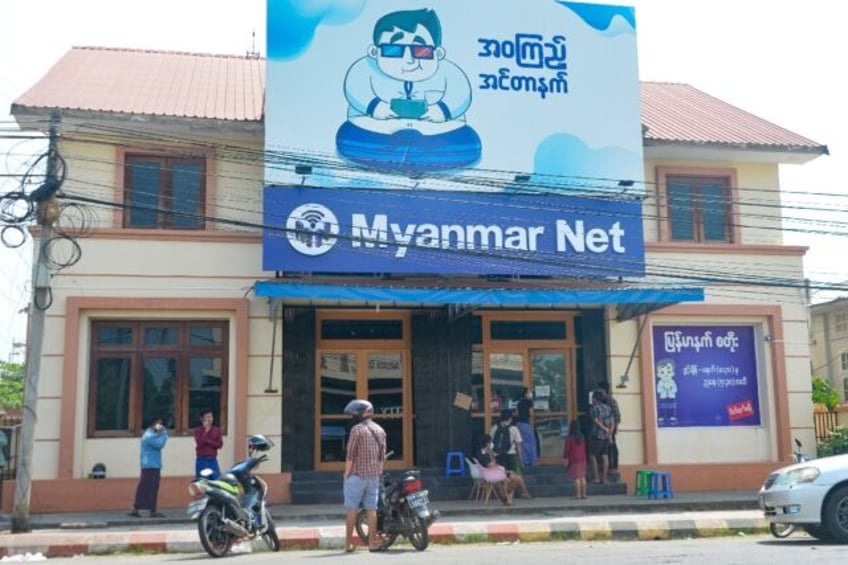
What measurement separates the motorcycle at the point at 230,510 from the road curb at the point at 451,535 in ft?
2.20

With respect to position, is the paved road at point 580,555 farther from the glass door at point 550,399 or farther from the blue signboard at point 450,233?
the glass door at point 550,399

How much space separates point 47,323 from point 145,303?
172 centimetres

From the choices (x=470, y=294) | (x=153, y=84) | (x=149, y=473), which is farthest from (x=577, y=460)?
(x=153, y=84)

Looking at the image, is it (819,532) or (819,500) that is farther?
(819,532)

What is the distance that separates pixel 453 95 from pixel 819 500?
10065 millimetres

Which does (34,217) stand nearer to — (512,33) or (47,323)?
(47,323)

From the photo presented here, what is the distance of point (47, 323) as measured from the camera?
17109mm

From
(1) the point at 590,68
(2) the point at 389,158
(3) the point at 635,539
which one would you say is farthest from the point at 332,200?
(3) the point at 635,539

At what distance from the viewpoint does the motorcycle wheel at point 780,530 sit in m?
12.5

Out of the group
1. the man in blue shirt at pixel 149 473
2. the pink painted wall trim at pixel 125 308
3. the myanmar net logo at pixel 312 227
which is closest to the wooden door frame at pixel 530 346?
the myanmar net logo at pixel 312 227

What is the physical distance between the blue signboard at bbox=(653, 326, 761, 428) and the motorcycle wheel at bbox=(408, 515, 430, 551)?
29.8 ft

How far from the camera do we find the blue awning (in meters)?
16.3

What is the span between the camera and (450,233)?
17734 millimetres

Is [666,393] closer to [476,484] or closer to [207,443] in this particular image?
[476,484]
